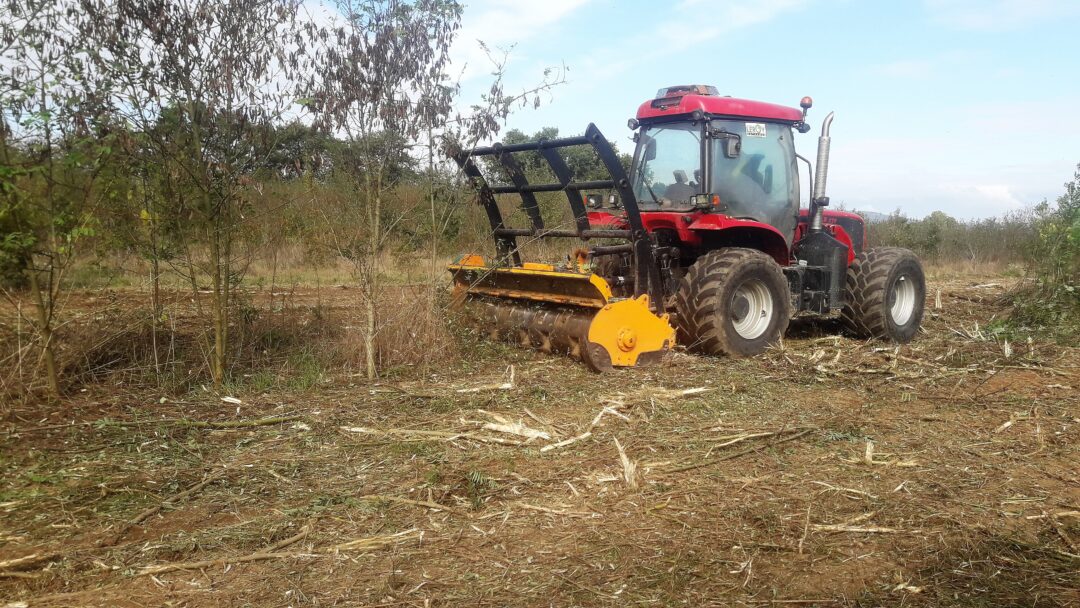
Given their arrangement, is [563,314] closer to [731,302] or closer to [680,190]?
[731,302]

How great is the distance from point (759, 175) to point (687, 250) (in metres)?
1.00

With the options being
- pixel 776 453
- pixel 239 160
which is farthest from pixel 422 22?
A: pixel 776 453

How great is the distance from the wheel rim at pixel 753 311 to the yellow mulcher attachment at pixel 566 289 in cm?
93

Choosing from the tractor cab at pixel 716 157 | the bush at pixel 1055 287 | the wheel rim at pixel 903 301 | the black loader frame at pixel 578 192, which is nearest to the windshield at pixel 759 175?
the tractor cab at pixel 716 157

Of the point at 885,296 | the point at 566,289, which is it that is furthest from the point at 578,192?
the point at 885,296

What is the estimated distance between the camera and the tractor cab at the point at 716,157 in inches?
295

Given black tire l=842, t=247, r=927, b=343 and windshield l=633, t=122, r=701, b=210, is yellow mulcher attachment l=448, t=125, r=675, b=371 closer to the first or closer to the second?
windshield l=633, t=122, r=701, b=210

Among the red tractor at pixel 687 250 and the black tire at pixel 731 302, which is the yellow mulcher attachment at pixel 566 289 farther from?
the black tire at pixel 731 302

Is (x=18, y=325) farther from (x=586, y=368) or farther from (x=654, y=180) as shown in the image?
(x=654, y=180)

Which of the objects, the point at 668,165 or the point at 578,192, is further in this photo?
the point at 668,165

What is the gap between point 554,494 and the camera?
4.07m

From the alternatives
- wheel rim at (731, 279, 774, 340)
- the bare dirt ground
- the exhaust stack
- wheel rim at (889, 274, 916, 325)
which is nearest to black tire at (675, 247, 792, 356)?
wheel rim at (731, 279, 774, 340)

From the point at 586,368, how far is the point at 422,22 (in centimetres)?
303

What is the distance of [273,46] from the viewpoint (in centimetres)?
599
